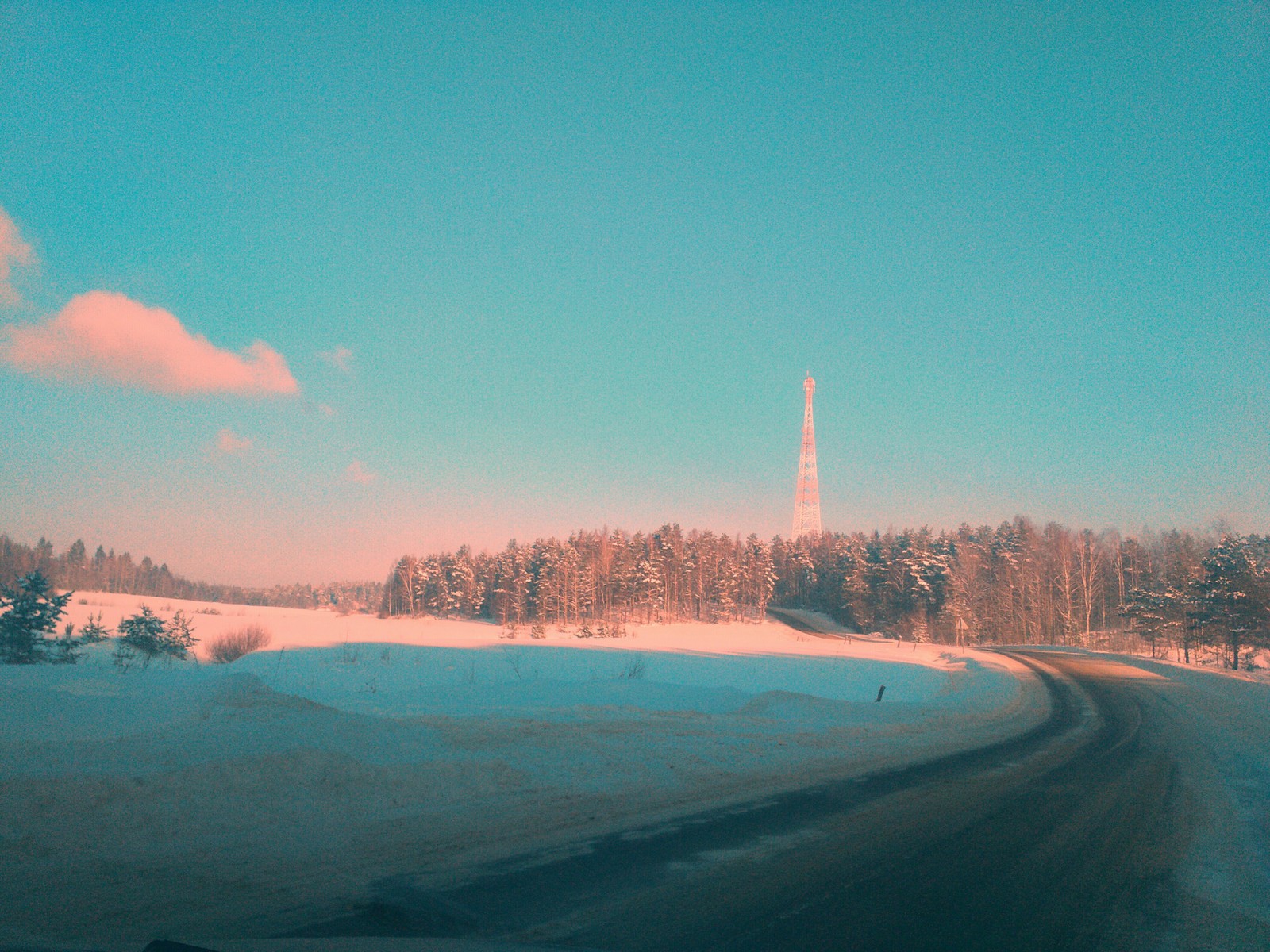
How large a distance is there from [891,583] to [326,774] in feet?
270

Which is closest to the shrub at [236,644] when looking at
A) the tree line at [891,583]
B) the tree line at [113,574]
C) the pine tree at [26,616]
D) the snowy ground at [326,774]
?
the pine tree at [26,616]

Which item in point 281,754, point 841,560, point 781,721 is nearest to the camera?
point 281,754

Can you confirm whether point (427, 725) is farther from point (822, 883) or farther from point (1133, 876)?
point (1133, 876)

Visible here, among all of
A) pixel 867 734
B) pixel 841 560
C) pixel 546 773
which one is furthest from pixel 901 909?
pixel 841 560

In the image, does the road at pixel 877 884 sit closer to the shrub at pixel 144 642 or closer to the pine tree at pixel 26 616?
the pine tree at pixel 26 616

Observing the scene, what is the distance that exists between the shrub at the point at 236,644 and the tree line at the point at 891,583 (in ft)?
149

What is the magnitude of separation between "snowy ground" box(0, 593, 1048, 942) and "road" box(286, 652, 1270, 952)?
2.30 ft

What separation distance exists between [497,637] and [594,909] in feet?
153

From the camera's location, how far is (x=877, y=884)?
5605 millimetres

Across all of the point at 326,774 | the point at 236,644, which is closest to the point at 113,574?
the point at 236,644

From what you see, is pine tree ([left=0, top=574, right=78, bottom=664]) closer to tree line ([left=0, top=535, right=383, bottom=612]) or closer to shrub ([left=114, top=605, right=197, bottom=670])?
shrub ([left=114, top=605, right=197, bottom=670])

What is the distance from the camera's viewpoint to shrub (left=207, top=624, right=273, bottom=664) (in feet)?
102

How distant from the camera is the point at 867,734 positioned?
1398 centimetres

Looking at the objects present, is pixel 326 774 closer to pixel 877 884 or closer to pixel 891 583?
pixel 877 884
